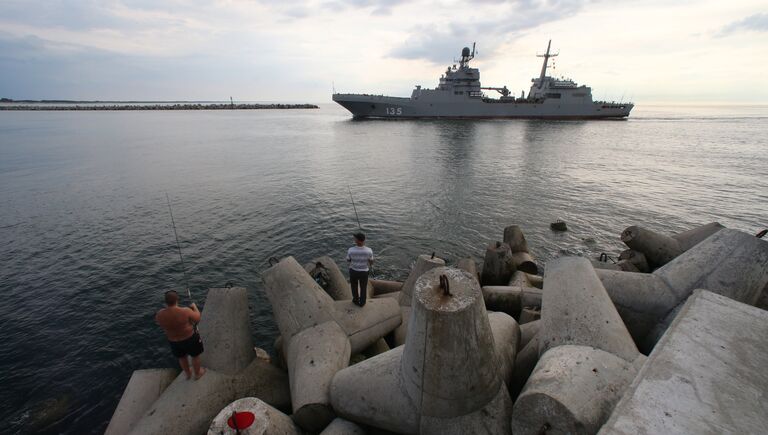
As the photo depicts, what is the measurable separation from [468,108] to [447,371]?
79489mm

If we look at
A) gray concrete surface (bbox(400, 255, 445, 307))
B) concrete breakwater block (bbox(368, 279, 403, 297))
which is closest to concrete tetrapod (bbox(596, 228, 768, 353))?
gray concrete surface (bbox(400, 255, 445, 307))

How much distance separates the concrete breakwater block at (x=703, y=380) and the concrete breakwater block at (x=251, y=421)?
11.1 ft

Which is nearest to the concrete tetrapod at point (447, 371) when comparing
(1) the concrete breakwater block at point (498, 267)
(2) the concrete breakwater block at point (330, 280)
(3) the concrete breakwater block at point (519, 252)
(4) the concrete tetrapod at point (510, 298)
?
(2) the concrete breakwater block at point (330, 280)

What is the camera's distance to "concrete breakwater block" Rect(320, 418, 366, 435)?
4.18 metres

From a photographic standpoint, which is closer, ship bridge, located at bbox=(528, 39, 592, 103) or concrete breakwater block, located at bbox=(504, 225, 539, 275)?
concrete breakwater block, located at bbox=(504, 225, 539, 275)

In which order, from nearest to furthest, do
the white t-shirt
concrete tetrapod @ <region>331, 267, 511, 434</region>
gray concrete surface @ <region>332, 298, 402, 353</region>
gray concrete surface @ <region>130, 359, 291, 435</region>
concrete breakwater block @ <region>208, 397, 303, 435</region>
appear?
concrete tetrapod @ <region>331, 267, 511, 434</region>, concrete breakwater block @ <region>208, 397, 303, 435</region>, gray concrete surface @ <region>130, 359, 291, 435</region>, gray concrete surface @ <region>332, 298, 402, 353</region>, the white t-shirt

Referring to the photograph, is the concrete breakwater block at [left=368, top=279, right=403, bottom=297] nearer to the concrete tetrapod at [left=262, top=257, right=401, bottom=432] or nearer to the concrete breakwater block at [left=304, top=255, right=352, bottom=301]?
the concrete breakwater block at [left=304, top=255, right=352, bottom=301]

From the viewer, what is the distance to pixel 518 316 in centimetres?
822

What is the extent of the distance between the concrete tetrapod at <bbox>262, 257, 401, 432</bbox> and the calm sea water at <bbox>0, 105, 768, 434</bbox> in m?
3.10

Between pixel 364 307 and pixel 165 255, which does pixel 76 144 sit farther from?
pixel 364 307

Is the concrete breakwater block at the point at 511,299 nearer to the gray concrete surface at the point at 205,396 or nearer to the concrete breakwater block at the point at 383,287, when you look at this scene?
the concrete breakwater block at the point at 383,287

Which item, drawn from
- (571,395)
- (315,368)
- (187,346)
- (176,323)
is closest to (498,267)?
(315,368)

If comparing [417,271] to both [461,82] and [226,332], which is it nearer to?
[226,332]

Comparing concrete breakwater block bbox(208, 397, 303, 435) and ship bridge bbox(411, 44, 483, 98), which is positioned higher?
ship bridge bbox(411, 44, 483, 98)
